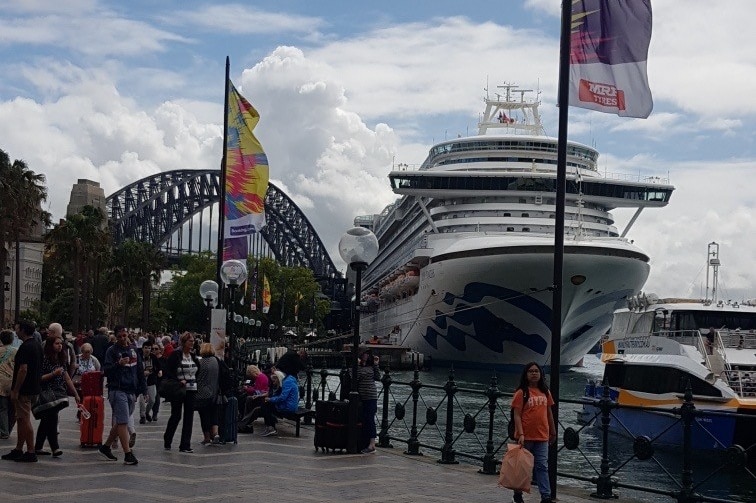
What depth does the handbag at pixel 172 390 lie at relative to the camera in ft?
53.2

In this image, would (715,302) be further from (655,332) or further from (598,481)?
(598,481)

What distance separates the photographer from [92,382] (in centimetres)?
1655

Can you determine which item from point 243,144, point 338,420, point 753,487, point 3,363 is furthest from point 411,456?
point 243,144

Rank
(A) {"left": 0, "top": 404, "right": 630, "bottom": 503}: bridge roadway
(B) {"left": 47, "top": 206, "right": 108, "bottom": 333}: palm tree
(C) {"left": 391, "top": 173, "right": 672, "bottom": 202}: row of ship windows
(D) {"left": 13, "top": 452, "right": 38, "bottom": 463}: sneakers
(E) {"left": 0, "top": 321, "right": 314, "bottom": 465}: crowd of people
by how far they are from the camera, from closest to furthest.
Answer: (A) {"left": 0, "top": 404, "right": 630, "bottom": 503}: bridge roadway
(D) {"left": 13, "top": 452, "right": 38, "bottom": 463}: sneakers
(E) {"left": 0, "top": 321, "right": 314, "bottom": 465}: crowd of people
(C) {"left": 391, "top": 173, "right": 672, "bottom": 202}: row of ship windows
(B) {"left": 47, "top": 206, "right": 108, "bottom": 333}: palm tree

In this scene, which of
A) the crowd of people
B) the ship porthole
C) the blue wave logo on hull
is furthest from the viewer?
the blue wave logo on hull

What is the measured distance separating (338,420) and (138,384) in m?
3.13

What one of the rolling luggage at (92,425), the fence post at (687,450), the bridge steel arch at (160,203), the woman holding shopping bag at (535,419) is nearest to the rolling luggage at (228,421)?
the rolling luggage at (92,425)

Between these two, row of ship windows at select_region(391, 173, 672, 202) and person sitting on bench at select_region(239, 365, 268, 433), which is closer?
person sitting on bench at select_region(239, 365, 268, 433)

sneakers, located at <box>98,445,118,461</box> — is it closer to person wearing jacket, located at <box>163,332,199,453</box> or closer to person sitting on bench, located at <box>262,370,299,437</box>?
person wearing jacket, located at <box>163,332,199,453</box>

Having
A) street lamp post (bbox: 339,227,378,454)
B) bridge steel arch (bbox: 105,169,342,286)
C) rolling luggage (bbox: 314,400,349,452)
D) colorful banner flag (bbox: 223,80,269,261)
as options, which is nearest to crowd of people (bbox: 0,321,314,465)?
rolling luggage (bbox: 314,400,349,452)

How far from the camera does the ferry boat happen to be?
24.8 m

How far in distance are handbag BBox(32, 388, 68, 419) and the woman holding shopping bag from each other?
6.46 meters

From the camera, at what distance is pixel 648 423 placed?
26.9m

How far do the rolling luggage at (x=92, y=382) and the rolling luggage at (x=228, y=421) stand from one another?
1.95 m
